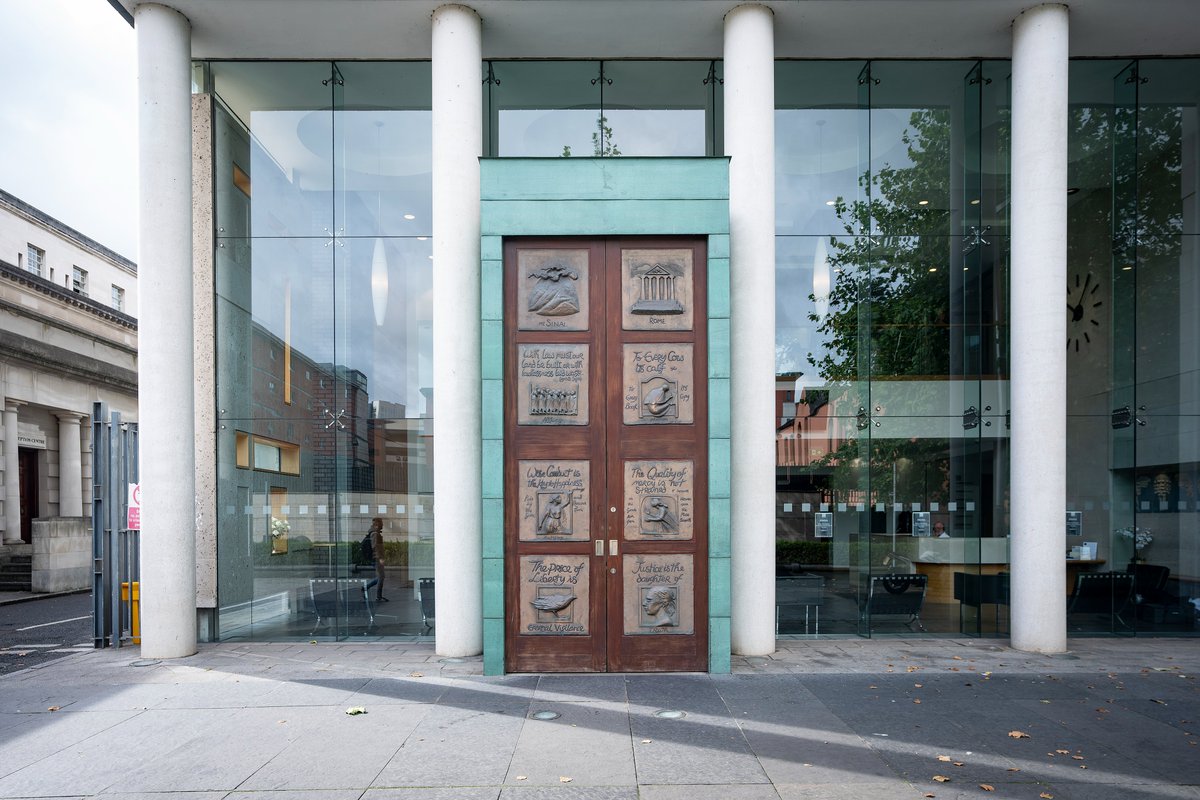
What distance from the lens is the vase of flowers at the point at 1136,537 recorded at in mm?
12773

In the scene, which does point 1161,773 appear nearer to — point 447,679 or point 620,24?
point 447,679

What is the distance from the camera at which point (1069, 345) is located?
1314cm

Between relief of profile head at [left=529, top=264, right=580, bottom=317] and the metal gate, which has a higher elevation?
relief of profile head at [left=529, top=264, right=580, bottom=317]

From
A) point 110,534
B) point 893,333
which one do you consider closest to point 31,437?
point 110,534

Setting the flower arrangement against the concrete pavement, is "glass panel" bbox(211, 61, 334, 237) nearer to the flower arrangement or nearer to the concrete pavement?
the concrete pavement

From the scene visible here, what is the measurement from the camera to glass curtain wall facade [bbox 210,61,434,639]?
12305 mm

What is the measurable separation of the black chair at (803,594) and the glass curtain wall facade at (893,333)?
5cm

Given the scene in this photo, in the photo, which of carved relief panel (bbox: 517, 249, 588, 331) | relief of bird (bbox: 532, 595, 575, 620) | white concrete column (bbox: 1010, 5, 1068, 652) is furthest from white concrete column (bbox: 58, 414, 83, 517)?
white concrete column (bbox: 1010, 5, 1068, 652)

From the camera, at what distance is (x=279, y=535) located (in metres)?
12.5

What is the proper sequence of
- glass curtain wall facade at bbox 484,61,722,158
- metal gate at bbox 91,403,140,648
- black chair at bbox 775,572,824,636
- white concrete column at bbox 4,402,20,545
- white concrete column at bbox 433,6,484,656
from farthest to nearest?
1. white concrete column at bbox 4,402,20,545
2. glass curtain wall facade at bbox 484,61,722,158
3. black chair at bbox 775,572,824,636
4. metal gate at bbox 91,403,140,648
5. white concrete column at bbox 433,6,484,656

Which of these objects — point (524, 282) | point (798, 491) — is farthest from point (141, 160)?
point (798, 491)

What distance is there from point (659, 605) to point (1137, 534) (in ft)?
29.5

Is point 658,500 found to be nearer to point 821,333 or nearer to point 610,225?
point 610,225

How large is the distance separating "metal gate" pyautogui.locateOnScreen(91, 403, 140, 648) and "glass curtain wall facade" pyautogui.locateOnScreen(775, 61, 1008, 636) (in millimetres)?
10491
